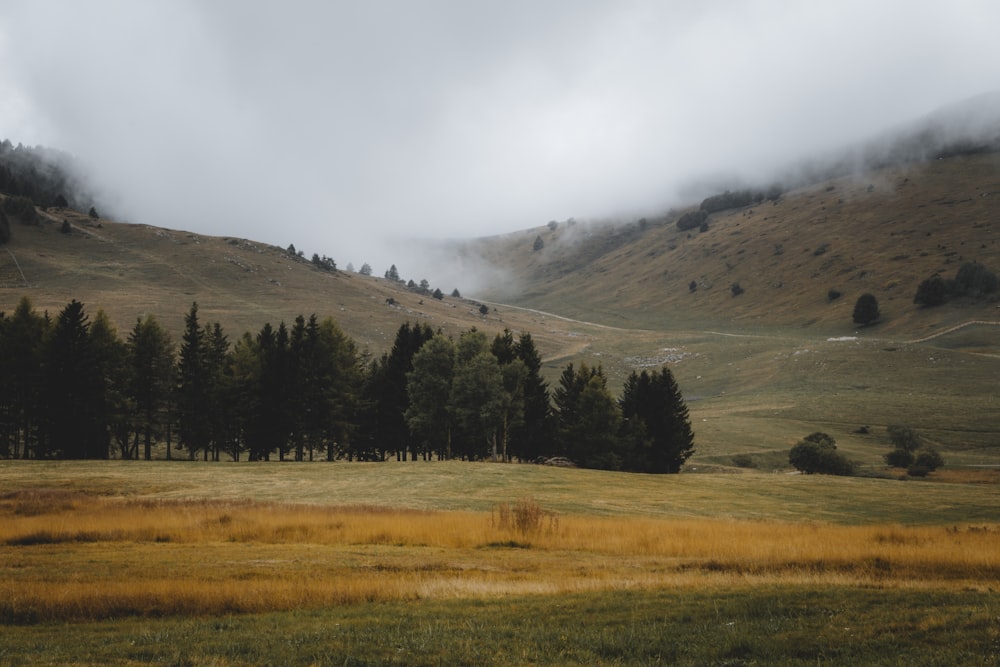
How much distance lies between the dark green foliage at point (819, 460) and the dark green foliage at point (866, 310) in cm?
12943

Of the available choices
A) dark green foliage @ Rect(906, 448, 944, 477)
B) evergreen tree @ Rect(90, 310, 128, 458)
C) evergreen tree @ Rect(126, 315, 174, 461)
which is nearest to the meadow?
evergreen tree @ Rect(90, 310, 128, 458)

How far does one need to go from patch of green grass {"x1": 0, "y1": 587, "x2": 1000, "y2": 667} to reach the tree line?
52511mm

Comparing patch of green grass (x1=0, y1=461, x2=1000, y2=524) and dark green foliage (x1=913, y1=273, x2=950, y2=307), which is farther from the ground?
dark green foliage (x1=913, y1=273, x2=950, y2=307)

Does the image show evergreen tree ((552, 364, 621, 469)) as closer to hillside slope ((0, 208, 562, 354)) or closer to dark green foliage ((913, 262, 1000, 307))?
hillside slope ((0, 208, 562, 354))

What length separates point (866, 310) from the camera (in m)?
185

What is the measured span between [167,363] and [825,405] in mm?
101097

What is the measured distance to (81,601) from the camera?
1395 cm

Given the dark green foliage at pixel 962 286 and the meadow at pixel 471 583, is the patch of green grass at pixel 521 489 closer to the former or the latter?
the meadow at pixel 471 583

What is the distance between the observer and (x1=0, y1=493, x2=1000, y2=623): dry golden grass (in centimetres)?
1515

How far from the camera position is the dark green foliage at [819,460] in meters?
72.0

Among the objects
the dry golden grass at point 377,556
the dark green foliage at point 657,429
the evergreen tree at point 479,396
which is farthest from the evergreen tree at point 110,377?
the dark green foliage at point 657,429

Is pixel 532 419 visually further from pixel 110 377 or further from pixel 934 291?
pixel 934 291

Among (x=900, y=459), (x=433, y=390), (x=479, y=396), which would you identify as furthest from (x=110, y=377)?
(x=900, y=459)

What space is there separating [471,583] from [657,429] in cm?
6363
